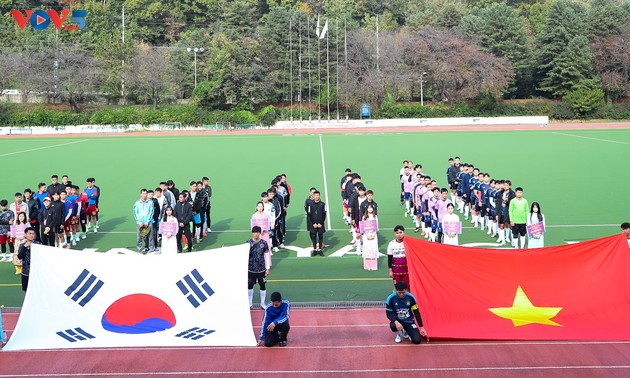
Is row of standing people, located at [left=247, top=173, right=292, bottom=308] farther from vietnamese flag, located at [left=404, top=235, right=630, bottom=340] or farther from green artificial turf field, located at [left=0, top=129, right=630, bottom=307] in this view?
vietnamese flag, located at [left=404, top=235, right=630, bottom=340]

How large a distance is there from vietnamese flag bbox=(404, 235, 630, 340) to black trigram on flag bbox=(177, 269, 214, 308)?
2893mm

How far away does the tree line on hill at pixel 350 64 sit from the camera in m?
69.8

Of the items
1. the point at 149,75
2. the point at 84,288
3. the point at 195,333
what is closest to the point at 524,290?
the point at 195,333

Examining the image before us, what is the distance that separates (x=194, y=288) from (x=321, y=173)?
19.8m

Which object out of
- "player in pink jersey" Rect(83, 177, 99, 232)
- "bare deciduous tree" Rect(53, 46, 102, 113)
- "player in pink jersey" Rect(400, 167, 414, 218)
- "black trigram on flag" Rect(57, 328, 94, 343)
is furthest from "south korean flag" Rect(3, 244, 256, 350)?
"bare deciduous tree" Rect(53, 46, 102, 113)

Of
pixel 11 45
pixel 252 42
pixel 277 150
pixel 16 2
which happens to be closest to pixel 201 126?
pixel 252 42

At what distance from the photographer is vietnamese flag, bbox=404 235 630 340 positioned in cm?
941

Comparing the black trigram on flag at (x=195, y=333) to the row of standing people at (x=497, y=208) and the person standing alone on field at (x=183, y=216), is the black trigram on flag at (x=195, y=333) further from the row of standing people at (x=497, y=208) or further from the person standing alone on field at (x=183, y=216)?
the row of standing people at (x=497, y=208)

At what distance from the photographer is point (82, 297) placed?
9.57 m

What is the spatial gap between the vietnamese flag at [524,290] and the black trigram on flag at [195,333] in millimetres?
2929

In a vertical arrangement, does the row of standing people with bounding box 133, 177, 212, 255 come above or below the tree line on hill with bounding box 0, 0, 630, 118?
below

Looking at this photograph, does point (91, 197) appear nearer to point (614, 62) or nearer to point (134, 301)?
point (134, 301)

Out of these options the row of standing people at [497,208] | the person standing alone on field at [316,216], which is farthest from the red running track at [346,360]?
the person standing alone on field at [316,216]

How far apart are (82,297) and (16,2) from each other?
92.1 metres
